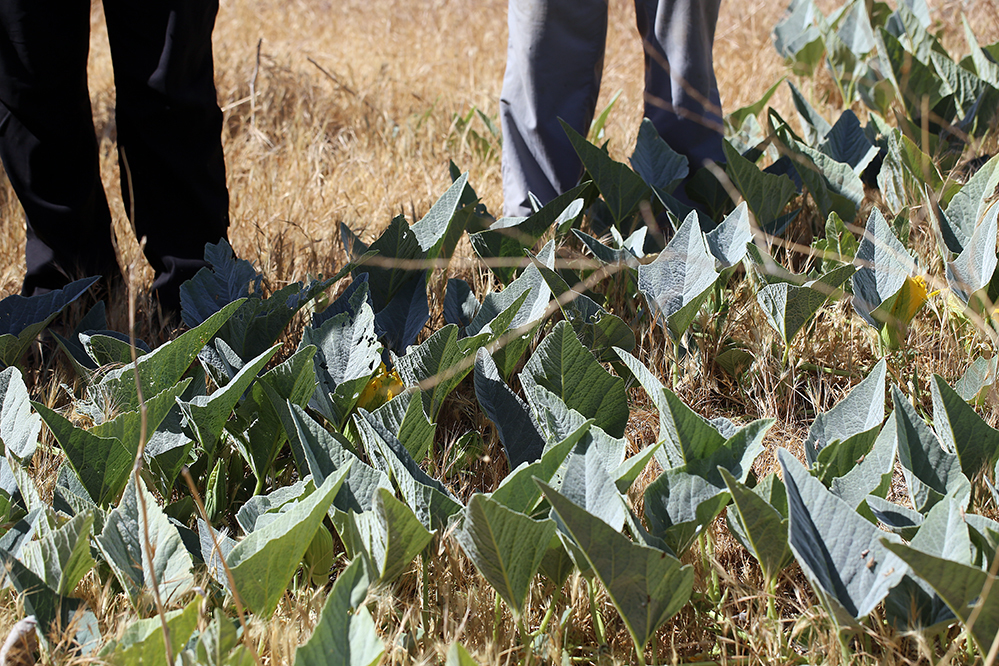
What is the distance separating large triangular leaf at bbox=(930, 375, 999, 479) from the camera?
44.8 inches

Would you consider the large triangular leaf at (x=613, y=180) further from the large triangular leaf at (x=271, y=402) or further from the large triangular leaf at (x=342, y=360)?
the large triangular leaf at (x=271, y=402)

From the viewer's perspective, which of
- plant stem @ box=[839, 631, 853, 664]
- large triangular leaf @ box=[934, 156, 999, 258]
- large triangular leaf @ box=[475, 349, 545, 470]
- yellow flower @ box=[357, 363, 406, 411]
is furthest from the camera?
large triangular leaf @ box=[934, 156, 999, 258]

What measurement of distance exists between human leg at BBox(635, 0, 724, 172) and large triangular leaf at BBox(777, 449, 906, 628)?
1.44 meters

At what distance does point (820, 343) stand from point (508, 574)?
3.17 ft

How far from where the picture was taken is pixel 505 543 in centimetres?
99

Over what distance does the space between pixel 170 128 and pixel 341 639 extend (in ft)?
4.37

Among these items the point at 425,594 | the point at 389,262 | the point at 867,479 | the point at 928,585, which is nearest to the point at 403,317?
the point at 389,262

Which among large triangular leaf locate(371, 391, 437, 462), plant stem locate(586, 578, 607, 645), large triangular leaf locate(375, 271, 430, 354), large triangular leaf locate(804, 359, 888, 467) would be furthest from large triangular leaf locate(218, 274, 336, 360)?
large triangular leaf locate(804, 359, 888, 467)

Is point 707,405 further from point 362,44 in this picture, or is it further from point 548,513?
point 362,44

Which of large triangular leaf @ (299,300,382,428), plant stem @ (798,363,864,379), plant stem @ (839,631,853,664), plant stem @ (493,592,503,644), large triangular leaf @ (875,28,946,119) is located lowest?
plant stem @ (798,363,864,379)

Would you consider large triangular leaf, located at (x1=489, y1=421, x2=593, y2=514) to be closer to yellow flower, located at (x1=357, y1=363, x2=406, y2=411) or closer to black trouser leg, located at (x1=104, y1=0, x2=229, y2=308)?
yellow flower, located at (x1=357, y1=363, x2=406, y2=411)

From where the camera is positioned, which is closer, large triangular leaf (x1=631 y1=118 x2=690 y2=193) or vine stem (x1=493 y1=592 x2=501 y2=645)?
vine stem (x1=493 y1=592 x2=501 y2=645)

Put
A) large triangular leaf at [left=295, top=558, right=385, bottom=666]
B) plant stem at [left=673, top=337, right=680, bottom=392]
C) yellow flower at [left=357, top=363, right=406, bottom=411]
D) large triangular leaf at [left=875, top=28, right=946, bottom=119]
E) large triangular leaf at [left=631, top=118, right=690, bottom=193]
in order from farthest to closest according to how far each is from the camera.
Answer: large triangular leaf at [left=875, top=28, right=946, bottom=119] → large triangular leaf at [left=631, top=118, right=690, bottom=193] → plant stem at [left=673, top=337, right=680, bottom=392] → yellow flower at [left=357, top=363, right=406, bottom=411] → large triangular leaf at [left=295, top=558, right=385, bottom=666]

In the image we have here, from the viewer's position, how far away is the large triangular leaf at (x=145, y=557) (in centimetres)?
104
